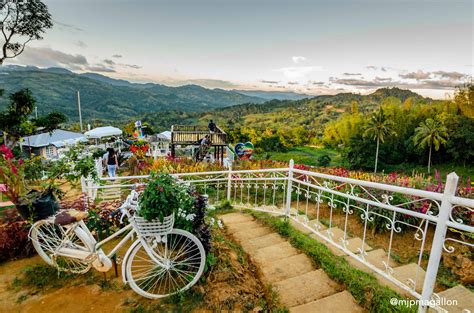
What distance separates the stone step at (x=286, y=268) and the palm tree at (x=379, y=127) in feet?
114

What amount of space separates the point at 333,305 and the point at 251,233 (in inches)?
70.6

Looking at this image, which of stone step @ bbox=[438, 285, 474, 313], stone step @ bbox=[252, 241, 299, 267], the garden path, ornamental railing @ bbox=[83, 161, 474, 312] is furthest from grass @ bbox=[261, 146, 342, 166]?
stone step @ bbox=[438, 285, 474, 313]

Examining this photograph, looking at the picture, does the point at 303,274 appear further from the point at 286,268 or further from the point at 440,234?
the point at 440,234

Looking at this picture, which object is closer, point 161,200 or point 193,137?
point 161,200

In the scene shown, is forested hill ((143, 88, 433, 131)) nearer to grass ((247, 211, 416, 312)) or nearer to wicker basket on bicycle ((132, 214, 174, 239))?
grass ((247, 211, 416, 312))

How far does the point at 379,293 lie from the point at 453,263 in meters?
2.41

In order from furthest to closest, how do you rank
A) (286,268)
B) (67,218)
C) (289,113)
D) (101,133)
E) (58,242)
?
(289,113)
(101,133)
(58,242)
(286,268)
(67,218)

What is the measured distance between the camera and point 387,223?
16.4ft

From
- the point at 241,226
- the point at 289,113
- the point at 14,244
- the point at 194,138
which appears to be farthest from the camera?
the point at 289,113

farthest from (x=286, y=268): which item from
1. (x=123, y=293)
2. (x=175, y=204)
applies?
(x=123, y=293)

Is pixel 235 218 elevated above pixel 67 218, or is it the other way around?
pixel 67 218

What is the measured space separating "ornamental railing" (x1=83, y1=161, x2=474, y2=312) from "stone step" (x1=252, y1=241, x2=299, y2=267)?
0.50 m

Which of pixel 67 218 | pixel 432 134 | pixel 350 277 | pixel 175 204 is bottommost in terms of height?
pixel 432 134

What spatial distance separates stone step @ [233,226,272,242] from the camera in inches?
150
